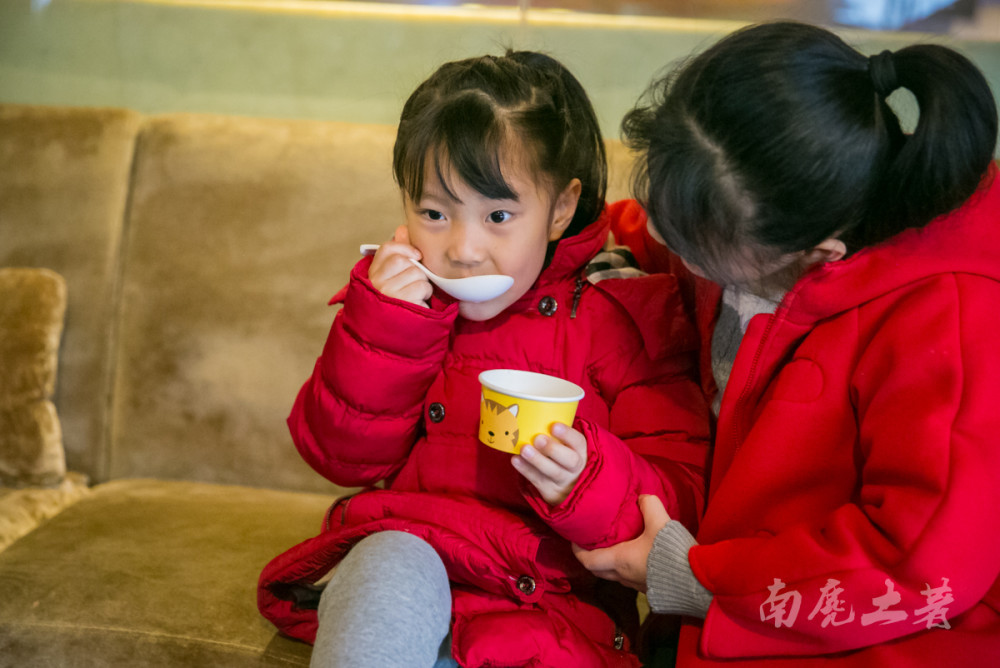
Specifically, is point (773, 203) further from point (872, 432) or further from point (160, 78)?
point (160, 78)

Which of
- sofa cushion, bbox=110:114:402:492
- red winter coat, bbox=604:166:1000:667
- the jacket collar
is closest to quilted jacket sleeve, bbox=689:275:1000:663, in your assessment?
red winter coat, bbox=604:166:1000:667

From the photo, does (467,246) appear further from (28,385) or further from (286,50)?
(286,50)

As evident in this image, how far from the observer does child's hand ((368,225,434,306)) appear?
3.63 ft

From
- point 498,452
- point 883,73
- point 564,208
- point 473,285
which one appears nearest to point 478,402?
point 498,452

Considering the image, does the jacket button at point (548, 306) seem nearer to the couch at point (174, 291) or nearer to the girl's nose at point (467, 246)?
the girl's nose at point (467, 246)

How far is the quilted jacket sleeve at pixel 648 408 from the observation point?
40.5 inches

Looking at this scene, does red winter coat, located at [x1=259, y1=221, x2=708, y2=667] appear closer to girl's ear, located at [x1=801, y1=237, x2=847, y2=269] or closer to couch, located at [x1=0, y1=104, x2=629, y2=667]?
girl's ear, located at [x1=801, y1=237, x2=847, y2=269]

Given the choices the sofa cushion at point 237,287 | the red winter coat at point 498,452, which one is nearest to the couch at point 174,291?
the sofa cushion at point 237,287

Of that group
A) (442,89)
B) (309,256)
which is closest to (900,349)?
(442,89)

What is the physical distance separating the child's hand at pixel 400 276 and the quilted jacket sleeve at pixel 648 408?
0.85 feet

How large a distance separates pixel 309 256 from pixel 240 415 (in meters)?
0.34

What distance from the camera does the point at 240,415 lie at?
1.68m

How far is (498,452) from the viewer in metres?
1.18

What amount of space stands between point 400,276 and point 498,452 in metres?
0.28
